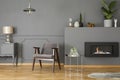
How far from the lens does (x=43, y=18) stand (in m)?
7.47

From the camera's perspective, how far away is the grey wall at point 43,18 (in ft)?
24.4

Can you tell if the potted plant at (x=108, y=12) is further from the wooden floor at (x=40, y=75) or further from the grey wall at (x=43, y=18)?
the wooden floor at (x=40, y=75)

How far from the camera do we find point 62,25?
7.49 meters

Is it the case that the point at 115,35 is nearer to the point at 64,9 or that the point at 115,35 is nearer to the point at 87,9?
the point at 87,9

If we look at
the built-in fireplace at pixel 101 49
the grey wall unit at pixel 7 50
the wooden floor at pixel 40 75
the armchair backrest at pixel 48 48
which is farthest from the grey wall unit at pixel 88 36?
the grey wall unit at pixel 7 50

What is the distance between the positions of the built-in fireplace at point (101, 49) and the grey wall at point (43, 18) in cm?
71

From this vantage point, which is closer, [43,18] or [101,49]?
[101,49]

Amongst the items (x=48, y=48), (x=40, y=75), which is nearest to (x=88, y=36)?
(x=48, y=48)

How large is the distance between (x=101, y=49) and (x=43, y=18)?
73.6 inches

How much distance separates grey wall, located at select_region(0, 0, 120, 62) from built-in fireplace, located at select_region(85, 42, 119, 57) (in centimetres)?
71

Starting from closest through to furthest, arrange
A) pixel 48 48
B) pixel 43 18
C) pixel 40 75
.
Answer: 1. pixel 40 75
2. pixel 48 48
3. pixel 43 18

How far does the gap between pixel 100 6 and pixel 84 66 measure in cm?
177

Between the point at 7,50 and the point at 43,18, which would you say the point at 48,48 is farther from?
the point at 7,50

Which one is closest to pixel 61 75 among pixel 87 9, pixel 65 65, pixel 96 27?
pixel 65 65
